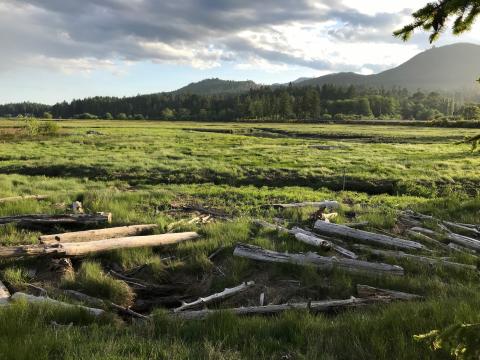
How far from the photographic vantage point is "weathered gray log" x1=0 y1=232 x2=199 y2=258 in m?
8.87

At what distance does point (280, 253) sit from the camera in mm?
9469

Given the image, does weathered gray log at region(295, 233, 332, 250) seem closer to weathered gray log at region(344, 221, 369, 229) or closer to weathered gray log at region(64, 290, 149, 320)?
weathered gray log at region(344, 221, 369, 229)

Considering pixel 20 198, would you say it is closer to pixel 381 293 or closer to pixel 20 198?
pixel 20 198

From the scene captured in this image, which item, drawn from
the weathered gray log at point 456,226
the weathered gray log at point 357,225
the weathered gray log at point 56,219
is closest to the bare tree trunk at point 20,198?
the weathered gray log at point 56,219

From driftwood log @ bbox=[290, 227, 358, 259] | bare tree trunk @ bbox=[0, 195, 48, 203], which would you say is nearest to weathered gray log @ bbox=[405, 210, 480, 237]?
driftwood log @ bbox=[290, 227, 358, 259]

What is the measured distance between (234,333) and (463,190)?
69.7 ft

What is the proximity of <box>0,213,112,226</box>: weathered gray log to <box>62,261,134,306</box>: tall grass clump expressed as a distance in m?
3.43

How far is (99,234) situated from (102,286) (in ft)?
9.01

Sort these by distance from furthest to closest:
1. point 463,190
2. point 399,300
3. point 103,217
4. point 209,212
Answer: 1. point 463,190
2. point 209,212
3. point 103,217
4. point 399,300

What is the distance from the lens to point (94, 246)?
31.9 ft

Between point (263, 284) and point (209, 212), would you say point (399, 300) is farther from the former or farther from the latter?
point (209, 212)

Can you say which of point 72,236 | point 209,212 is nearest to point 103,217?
point 72,236

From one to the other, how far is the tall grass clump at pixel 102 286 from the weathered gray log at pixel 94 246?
2.89ft

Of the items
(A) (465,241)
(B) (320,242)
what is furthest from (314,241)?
(A) (465,241)
